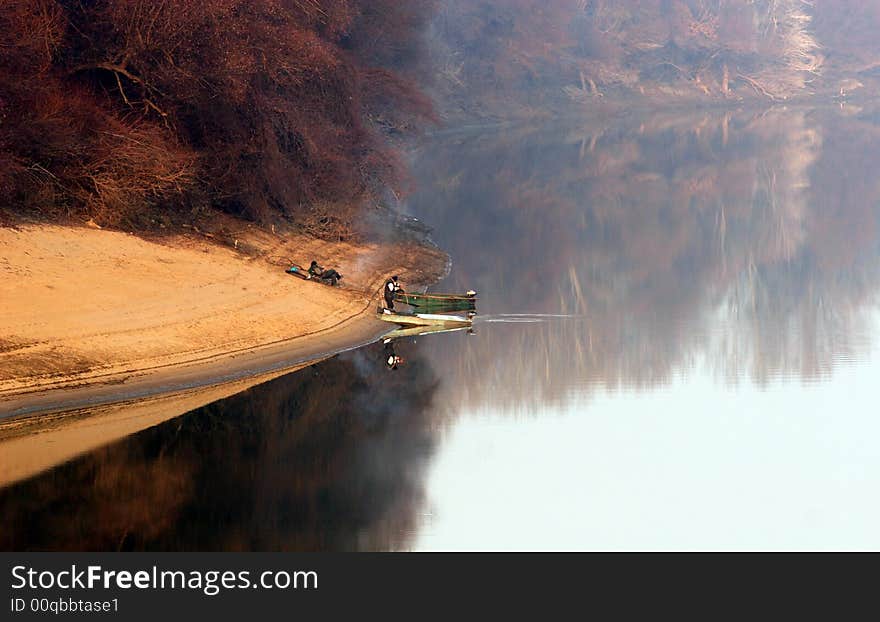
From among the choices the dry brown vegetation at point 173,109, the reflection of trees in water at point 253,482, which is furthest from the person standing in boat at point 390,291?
the reflection of trees in water at point 253,482

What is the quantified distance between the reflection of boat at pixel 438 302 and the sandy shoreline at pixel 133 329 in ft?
3.55

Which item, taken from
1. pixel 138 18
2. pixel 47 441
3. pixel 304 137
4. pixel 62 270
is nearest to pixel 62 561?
pixel 47 441

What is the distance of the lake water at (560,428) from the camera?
2170 cm

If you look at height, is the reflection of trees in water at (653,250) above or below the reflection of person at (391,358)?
above

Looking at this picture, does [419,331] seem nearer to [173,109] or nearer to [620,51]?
[173,109]

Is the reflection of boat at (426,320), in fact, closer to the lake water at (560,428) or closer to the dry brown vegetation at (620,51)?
the lake water at (560,428)

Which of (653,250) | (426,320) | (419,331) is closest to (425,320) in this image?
(426,320)

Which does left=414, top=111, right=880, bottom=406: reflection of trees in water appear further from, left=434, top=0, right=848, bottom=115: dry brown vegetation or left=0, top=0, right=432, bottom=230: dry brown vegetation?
left=434, top=0, right=848, bottom=115: dry brown vegetation

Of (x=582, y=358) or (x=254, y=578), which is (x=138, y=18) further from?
(x=254, y=578)

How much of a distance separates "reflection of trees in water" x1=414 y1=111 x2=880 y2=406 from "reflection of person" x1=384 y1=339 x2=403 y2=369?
58.8 inches

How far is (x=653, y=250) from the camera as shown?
53812mm

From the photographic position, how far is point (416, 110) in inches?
2399

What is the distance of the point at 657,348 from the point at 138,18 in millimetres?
14946

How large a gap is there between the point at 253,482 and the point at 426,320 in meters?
13.6
